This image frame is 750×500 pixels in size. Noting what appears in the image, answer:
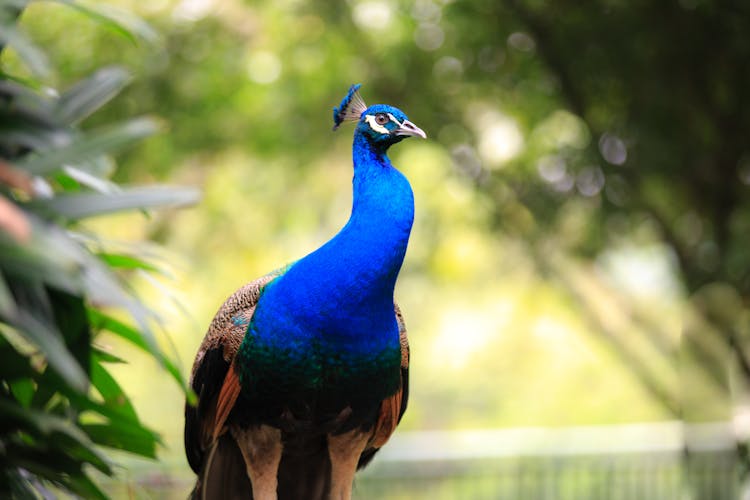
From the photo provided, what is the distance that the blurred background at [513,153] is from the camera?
455 cm

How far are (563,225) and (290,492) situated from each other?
137 inches

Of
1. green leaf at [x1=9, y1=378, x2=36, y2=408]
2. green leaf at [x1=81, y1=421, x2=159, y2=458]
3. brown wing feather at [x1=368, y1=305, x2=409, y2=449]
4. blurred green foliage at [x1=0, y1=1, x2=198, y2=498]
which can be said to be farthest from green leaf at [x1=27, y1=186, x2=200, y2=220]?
brown wing feather at [x1=368, y1=305, x2=409, y2=449]

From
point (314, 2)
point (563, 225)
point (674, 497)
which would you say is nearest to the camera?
point (314, 2)

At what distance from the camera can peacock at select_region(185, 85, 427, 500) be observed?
187cm

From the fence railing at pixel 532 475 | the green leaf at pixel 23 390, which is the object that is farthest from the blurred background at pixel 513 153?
the green leaf at pixel 23 390

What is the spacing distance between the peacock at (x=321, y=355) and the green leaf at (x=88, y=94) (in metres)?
0.71

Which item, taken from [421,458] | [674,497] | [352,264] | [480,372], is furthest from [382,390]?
[480,372]

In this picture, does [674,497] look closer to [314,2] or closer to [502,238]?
[502,238]

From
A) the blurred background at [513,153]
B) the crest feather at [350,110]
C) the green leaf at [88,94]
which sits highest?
the green leaf at [88,94]

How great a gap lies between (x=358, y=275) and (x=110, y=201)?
0.77 meters

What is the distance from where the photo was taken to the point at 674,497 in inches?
231

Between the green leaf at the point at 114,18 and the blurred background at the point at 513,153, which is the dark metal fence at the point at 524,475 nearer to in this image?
the blurred background at the point at 513,153

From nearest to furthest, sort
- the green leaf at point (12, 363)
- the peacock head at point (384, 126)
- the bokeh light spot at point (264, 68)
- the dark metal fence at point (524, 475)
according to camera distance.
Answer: the green leaf at point (12, 363) → the peacock head at point (384, 126) → the dark metal fence at point (524, 475) → the bokeh light spot at point (264, 68)

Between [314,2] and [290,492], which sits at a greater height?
[314,2]
